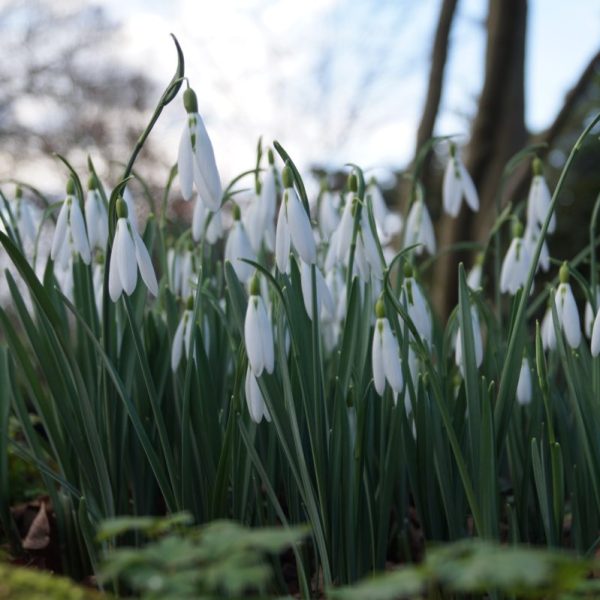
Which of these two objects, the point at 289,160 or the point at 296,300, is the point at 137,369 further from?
the point at 289,160

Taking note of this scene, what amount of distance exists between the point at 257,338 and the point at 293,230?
0.23m

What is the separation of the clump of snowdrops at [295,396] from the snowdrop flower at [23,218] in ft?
1.32

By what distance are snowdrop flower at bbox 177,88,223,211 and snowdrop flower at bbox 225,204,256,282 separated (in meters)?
0.44

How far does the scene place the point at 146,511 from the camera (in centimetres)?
213

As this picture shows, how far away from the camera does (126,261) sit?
1649 mm

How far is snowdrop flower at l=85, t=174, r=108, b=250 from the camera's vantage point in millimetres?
2021

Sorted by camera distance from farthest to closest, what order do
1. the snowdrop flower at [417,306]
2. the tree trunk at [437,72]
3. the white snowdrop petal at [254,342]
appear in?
the tree trunk at [437,72] < the snowdrop flower at [417,306] < the white snowdrop petal at [254,342]

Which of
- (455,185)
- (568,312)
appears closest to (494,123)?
(455,185)

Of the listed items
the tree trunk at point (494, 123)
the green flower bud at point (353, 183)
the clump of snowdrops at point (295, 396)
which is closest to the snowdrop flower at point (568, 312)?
the clump of snowdrops at point (295, 396)

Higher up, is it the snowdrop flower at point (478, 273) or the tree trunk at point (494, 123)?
the tree trunk at point (494, 123)

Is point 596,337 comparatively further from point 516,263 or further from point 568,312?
point 516,263

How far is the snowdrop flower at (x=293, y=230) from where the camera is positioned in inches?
65.1

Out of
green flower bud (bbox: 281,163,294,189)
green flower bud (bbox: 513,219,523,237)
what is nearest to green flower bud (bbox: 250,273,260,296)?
green flower bud (bbox: 281,163,294,189)

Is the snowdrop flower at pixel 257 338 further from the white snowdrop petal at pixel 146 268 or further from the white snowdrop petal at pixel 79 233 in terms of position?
the white snowdrop petal at pixel 79 233
